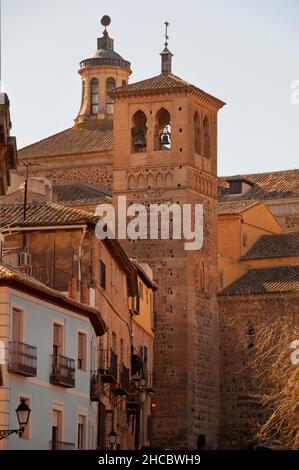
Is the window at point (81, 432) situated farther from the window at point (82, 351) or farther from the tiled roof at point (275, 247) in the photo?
the tiled roof at point (275, 247)

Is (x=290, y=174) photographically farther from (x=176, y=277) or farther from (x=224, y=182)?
(x=176, y=277)

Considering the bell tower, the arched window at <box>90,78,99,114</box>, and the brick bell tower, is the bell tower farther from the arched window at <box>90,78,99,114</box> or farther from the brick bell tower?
the brick bell tower

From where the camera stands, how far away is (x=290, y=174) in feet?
275

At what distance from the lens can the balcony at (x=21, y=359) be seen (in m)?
30.5

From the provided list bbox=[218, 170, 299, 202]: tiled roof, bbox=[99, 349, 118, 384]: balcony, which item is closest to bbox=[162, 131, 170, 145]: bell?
bbox=[218, 170, 299, 202]: tiled roof

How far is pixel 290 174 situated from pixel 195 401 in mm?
19587

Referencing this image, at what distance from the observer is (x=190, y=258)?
68125 mm

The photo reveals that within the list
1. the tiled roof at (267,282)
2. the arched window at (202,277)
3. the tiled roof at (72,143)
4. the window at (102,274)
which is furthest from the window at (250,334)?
the window at (102,274)

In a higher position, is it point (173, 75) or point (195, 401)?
point (173, 75)

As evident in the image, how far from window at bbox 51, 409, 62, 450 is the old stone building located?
31342mm

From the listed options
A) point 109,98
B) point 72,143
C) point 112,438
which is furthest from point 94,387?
point 109,98

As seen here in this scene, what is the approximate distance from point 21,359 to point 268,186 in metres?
52.9

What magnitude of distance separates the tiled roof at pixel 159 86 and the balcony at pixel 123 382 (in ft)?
83.8
